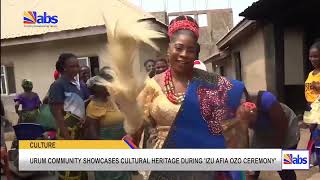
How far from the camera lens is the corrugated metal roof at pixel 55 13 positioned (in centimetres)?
194

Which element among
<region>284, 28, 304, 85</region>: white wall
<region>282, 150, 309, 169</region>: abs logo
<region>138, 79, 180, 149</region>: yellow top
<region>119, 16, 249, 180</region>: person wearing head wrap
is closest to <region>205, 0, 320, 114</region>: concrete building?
<region>284, 28, 304, 85</region>: white wall

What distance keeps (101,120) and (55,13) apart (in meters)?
0.70

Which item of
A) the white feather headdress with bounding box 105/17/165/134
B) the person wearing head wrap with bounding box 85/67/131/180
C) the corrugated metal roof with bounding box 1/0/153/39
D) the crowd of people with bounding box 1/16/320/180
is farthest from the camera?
the person wearing head wrap with bounding box 85/67/131/180

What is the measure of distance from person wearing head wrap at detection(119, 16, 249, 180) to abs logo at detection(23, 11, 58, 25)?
0.80 meters

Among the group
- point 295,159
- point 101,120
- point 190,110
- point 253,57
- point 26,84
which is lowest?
point 295,159

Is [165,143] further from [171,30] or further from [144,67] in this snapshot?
[171,30]

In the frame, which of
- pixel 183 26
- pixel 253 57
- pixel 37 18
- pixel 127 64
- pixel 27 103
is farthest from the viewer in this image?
pixel 253 57

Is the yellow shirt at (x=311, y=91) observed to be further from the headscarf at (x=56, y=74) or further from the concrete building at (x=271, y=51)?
the headscarf at (x=56, y=74)

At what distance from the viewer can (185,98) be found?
153 cm

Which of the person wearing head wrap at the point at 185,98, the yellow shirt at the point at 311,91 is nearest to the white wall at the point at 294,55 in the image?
the yellow shirt at the point at 311,91

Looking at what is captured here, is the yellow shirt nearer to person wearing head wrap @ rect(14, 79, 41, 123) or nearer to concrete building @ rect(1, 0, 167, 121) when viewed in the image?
concrete building @ rect(1, 0, 167, 121)

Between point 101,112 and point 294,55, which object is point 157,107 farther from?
point 294,55

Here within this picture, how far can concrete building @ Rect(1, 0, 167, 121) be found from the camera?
1.95 metres

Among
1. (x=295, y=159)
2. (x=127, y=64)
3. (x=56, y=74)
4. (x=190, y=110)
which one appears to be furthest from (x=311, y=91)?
(x=56, y=74)
